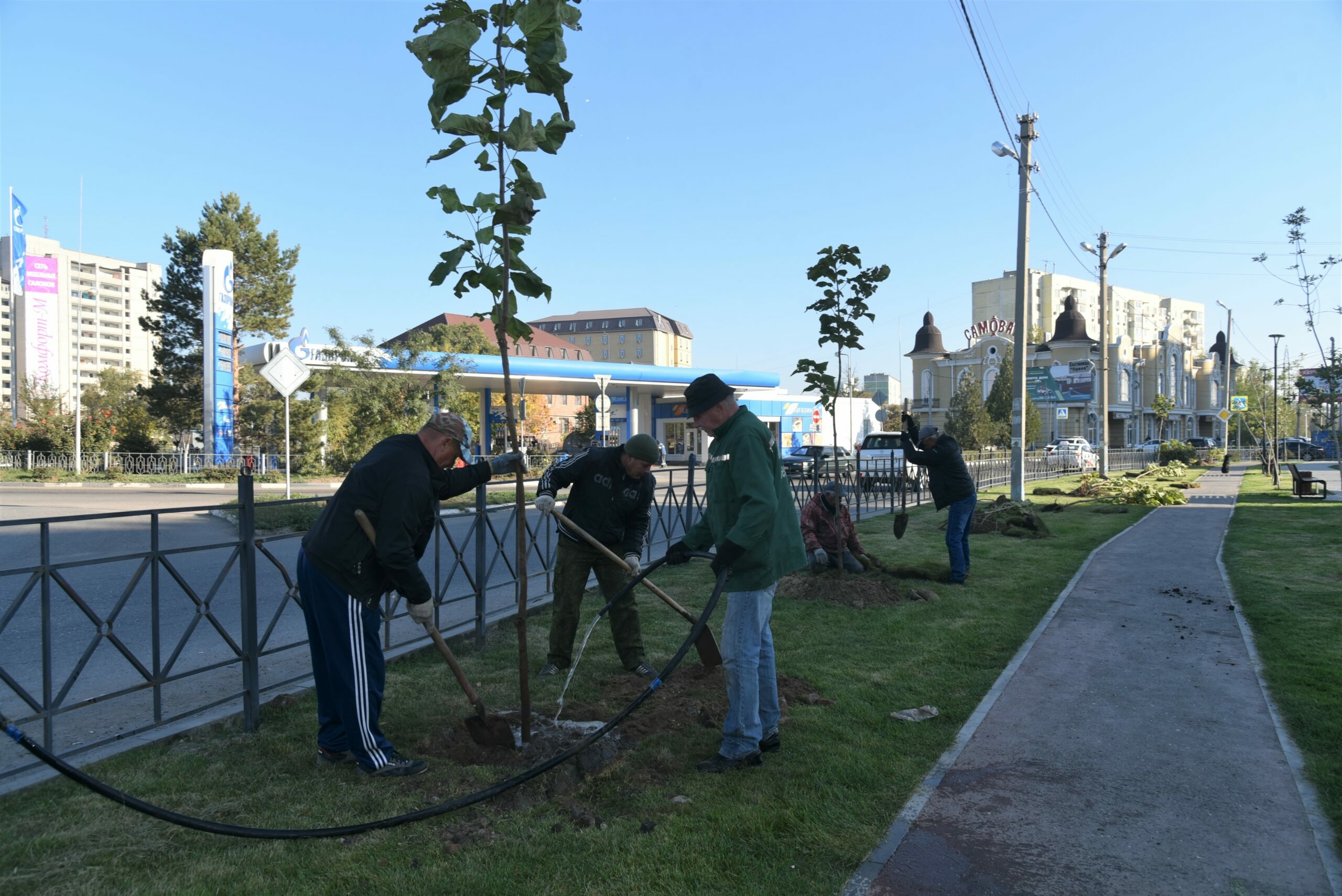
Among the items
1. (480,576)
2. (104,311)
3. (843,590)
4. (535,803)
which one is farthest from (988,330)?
(104,311)

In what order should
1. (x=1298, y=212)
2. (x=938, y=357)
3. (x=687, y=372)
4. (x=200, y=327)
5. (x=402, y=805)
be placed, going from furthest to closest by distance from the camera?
1. (x=938, y=357)
2. (x=687, y=372)
3. (x=200, y=327)
4. (x=1298, y=212)
5. (x=402, y=805)

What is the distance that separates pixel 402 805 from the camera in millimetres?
3436

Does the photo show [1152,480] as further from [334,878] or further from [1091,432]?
[1091,432]

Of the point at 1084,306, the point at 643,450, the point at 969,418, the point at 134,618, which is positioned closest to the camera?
the point at 134,618

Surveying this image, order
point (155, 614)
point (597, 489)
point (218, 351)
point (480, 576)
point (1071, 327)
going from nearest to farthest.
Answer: point (155, 614)
point (597, 489)
point (480, 576)
point (218, 351)
point (1071, 327)

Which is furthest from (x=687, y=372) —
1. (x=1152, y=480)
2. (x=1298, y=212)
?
(x=1298, y=212)

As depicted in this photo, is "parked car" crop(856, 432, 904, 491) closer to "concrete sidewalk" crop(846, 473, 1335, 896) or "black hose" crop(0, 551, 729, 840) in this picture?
"concrete sidewalk" crop(846, 473, 1335, 896)

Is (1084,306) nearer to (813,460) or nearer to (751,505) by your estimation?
(813,460)

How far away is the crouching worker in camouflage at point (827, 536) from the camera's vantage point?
8508mm

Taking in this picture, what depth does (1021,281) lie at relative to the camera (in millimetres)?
16891

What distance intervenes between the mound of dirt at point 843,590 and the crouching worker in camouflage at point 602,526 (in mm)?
2473

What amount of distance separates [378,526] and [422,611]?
0.47 metres

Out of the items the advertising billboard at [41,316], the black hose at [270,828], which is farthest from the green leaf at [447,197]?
the advertising billboard at [41,316]

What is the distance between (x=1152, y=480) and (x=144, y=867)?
26.2m
